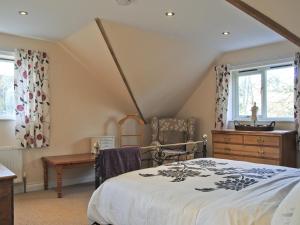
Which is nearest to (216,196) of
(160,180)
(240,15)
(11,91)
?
(160,180)

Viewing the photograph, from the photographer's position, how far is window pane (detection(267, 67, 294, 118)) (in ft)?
14.2

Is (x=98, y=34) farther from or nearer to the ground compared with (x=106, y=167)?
farther from the ground

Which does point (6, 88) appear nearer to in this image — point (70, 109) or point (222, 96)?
point (70, 109)

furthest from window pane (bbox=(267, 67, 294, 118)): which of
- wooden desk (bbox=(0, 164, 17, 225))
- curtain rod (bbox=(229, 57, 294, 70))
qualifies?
wooden desk (bbox=(0, 164, 17, 225))

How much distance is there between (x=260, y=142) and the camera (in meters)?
3.95

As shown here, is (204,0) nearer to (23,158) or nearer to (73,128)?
(73,128)

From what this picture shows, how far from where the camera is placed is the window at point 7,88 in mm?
4121

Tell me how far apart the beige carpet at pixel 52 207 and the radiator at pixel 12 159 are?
36 cm

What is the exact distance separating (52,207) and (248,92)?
3545 mm

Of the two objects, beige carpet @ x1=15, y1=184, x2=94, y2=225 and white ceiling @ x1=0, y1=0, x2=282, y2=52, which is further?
beige carpet @ x1=15, y1=184, x2=94, y2=225

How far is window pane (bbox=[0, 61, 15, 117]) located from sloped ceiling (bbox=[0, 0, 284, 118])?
21.4 inches

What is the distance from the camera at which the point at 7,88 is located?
13.7ft

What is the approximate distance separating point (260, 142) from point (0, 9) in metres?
3.62

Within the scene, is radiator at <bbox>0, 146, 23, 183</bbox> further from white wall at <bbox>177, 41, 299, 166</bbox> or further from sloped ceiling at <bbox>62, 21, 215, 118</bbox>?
white wall at <bbox>177, 41, 299, 166</bbox>
